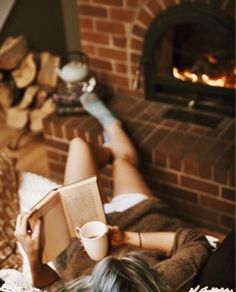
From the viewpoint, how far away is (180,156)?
2072 millimetres

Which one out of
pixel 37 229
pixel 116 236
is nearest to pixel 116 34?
pixel 116 236

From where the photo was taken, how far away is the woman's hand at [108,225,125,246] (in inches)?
56.0

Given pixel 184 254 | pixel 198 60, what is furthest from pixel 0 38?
pixel 184 254

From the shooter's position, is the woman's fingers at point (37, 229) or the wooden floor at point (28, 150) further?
the wooden floor at point (28, 150)

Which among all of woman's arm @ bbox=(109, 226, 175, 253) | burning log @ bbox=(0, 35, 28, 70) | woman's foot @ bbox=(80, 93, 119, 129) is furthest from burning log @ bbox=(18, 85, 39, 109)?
woman's arm @ bbox=(109, 226, 175, 253)

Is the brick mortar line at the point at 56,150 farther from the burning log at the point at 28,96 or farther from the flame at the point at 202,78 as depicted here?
the flame at the point at 202,78

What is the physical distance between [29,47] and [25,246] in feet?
5.94

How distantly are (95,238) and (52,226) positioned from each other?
0.40 feet

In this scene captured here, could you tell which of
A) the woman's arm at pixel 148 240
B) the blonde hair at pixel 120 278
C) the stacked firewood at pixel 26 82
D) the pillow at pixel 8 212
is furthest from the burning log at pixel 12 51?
the blonde hair at pixel 120 278

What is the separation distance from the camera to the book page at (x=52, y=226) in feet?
4.13

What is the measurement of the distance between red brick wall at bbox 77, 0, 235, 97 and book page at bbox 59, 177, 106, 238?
3.95 feet

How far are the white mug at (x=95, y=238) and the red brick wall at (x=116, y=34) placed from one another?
4.09 feet

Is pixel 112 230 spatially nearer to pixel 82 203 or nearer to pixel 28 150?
pixel 82 203

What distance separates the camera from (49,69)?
8.93 ft
